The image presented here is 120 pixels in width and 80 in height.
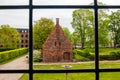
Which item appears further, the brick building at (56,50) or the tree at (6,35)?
the brick building at (56,50)

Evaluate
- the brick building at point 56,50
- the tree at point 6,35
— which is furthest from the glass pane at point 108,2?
the tree at point 6,35

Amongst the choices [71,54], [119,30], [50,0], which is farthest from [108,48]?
[50,0]

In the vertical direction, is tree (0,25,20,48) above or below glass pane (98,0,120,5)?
below

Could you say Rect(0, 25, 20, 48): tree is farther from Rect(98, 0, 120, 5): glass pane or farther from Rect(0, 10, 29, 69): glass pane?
Rect(98, 0, 120, 5): glass pane

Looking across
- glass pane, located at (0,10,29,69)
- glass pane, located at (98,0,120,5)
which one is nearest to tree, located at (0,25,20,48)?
glass pane, located at (0,10,29,69)

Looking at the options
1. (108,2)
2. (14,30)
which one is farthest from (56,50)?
(108,2)

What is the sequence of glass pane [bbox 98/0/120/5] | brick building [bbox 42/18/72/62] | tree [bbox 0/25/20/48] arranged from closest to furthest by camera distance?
glass pane [bbox 98/0/120/5] < tree [bbox 0/25/20/48] < brick building [bbox 42/18/72/62]

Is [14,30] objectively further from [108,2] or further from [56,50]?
[108,2]

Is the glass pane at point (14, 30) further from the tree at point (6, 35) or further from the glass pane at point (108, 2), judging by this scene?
the glass pane at point (108, 2)

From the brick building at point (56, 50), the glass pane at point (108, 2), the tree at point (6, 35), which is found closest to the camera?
the glass pane at point (108, 2)

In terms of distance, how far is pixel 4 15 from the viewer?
1.20 m

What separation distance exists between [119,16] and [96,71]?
0.55 m

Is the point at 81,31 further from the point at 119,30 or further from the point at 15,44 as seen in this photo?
the point at 15,44

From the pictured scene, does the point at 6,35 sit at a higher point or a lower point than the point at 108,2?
lower
